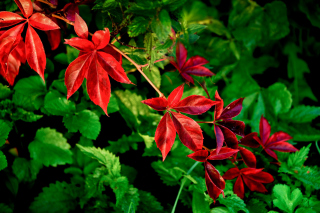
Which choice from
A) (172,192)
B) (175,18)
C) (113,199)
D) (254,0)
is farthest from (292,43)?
(113,199)

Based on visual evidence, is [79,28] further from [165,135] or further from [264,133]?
[264,133]

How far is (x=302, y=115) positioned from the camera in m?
1.46

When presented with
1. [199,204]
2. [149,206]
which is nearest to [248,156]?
[199,204]

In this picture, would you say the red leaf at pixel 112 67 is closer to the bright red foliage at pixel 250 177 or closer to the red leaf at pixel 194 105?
the red leaf at pixel 194 105

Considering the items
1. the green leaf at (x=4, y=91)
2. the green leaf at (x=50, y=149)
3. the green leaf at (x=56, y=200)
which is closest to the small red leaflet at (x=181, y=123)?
the green leaf at (x=50, y=149)

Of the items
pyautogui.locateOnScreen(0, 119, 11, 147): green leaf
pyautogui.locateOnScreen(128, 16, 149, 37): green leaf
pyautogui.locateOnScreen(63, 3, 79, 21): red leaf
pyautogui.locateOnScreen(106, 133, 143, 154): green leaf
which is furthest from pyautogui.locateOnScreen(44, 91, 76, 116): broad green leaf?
pyautogui.locateOnScreen(128, 16, 149, 37): green leaf

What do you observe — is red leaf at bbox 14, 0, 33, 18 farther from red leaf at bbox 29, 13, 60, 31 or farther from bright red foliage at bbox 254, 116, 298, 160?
bright red foliage at bbox 254, 116, 298, 160

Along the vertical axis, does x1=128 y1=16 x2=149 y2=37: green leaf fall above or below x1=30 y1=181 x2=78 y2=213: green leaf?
above

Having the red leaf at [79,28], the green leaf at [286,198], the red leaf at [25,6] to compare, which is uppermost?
the red leaf at [25,6]

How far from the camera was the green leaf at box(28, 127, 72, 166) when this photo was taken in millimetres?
1016

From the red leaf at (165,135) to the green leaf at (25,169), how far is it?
78 cm

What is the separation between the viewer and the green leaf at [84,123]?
3.34ft

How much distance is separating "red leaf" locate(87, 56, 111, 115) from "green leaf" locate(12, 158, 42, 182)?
0.69 m

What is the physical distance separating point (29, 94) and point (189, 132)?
2.94 ft
